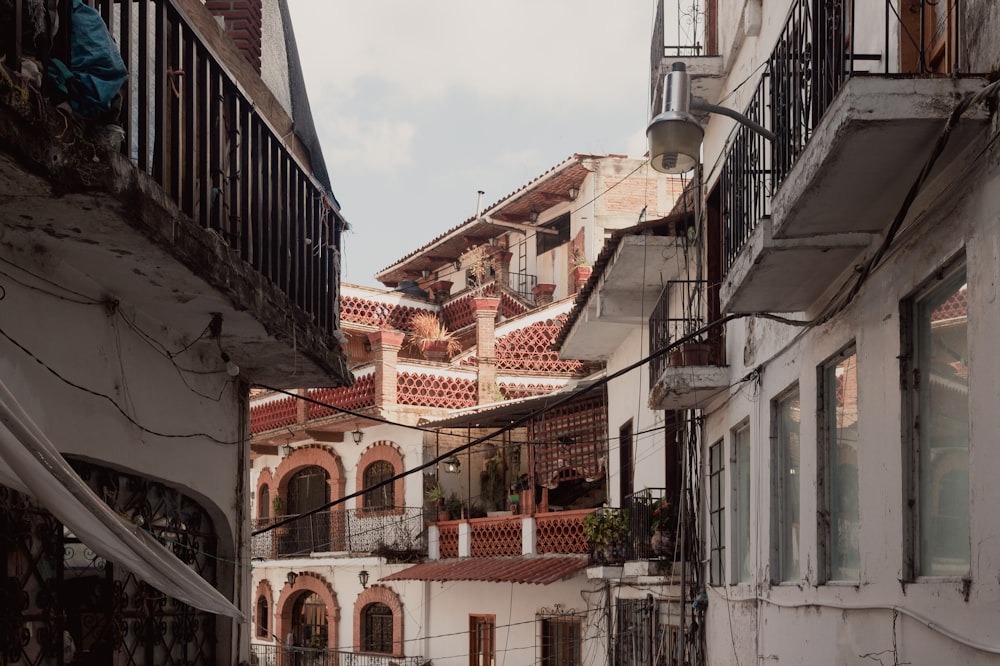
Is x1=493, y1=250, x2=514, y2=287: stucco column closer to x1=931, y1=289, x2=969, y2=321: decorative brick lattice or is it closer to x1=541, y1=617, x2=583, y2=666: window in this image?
x1=541, y1=617, x2=583, y2=666: window

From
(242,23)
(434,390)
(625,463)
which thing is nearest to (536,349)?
(434,390)

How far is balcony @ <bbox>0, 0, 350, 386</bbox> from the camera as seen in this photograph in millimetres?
5172

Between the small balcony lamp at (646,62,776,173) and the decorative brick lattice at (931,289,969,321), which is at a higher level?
the small balcony lamp at (646,62,776,173)

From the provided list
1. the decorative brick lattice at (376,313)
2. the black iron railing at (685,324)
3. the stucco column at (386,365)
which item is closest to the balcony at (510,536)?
the stucco column at (386,365)

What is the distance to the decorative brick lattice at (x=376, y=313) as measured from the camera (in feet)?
116

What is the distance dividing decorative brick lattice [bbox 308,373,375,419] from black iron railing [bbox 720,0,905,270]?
19.8m

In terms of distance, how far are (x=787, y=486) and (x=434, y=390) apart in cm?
1957

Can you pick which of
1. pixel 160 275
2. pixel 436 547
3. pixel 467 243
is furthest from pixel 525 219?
pixel 160 275

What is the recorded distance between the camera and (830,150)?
6.21 metres

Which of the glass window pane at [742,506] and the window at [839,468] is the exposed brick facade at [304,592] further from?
the window at [839,468]

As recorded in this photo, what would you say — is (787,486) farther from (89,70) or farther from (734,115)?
(89,70)

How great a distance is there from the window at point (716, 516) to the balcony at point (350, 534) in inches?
594

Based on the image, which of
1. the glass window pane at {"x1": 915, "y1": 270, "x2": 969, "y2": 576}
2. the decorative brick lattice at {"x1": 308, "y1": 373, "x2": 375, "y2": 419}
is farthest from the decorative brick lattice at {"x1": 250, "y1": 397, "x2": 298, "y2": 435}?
the glass window pane at {"x1": 915, "y1": 270, "x2": 969, "y2": 576}

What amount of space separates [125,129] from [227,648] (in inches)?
185
